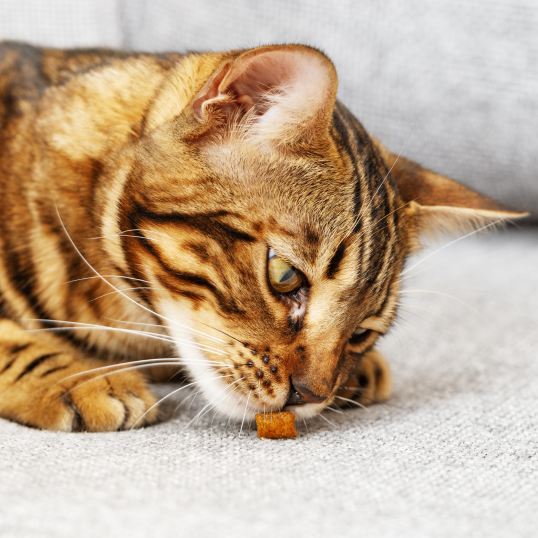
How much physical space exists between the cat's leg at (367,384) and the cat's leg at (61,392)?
0.32m

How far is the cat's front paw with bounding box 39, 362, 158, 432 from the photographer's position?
81 centimetres

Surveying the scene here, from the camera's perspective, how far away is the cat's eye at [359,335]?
0.91 m

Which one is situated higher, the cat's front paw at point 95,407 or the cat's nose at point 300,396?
the cat's nose at point 300,396

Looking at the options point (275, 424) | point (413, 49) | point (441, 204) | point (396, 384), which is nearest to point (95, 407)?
point (275, 424)

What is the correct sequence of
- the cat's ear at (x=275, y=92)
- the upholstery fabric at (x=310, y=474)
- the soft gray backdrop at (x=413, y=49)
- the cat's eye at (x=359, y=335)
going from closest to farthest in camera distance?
the upholstery fabric at (x=310, y=474) → the cat's ear at (x=275, y=92) → the cat's eye at (x=359, y=335) → the soft gray backdrop at (x=413, y=49)

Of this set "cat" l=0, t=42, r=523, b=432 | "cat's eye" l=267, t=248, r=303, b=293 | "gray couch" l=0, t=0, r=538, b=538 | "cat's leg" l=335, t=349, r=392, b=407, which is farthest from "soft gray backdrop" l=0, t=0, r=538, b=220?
"cat's eye" l=267, t=248, r=303, b=293

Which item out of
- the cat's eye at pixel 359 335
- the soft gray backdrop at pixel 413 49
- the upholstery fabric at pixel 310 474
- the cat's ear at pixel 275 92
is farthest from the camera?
the soft gray backdrop at pixel 413 49

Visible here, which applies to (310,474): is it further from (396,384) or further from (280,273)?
(396,384)

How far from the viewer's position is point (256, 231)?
79 centimetres

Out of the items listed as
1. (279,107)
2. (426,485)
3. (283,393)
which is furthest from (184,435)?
(279,107)

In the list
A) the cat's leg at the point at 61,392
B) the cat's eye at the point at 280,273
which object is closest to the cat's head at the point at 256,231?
the cat's eye at the point at 280,273

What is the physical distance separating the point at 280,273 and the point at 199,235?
12 cm

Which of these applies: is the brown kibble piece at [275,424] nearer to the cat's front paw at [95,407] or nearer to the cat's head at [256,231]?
the cat's head at [256,231]

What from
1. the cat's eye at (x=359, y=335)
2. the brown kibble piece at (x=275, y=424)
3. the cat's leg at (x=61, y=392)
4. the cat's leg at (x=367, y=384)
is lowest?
the cat's leg at (x=61, y=392)
